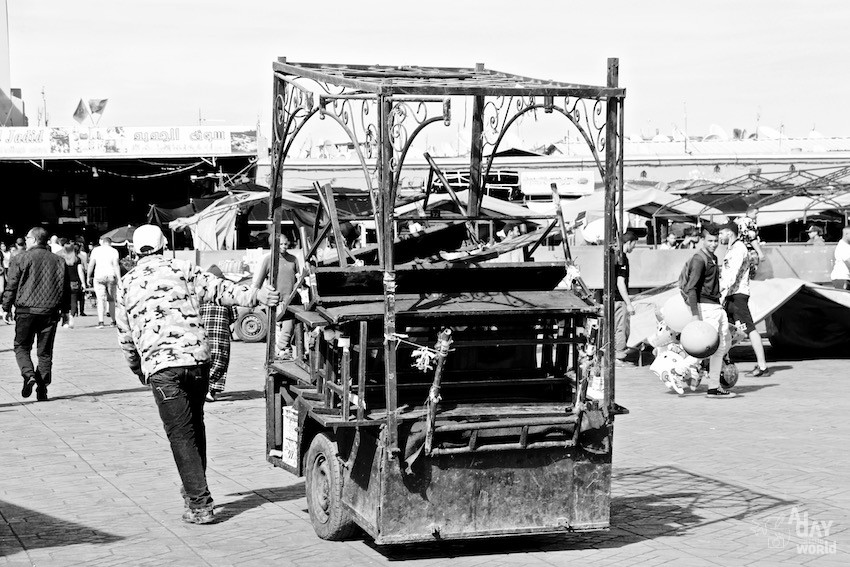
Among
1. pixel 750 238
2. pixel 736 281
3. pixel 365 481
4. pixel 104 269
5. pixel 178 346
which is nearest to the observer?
pixel 365 481

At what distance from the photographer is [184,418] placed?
702 centimetres

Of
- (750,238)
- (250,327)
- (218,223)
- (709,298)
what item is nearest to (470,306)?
(709,298)

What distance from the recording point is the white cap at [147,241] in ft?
23.9

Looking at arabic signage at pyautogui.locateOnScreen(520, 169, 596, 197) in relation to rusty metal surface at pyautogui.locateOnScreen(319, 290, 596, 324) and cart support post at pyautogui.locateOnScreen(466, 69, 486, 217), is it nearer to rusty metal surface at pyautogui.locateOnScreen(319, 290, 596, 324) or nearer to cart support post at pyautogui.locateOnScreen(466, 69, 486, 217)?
cart support post at pyautogui.locateOnScreen(466, 69, 486, 217)

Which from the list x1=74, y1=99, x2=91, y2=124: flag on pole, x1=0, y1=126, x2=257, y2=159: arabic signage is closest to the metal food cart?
x1=0, y1=126, x2=257, y2=159: arabic signage

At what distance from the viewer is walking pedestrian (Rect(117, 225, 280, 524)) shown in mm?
6961

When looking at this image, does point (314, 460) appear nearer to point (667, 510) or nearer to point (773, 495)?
point (667, 510)

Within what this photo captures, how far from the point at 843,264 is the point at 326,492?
540 inches

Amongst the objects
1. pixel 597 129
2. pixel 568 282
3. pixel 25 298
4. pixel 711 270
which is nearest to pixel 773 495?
pixel 568 282

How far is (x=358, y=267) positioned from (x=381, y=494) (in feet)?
4.16

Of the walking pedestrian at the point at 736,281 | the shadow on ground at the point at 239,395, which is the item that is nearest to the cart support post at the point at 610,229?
the shadow on ground at the point at 239,395

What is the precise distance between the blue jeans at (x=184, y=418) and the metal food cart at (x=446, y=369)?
609 millimetres

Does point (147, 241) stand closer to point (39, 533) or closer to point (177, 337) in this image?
point (177, 337)

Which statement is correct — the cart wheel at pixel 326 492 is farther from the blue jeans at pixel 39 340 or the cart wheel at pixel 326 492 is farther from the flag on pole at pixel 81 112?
the flag on pole at pixel 81 112
